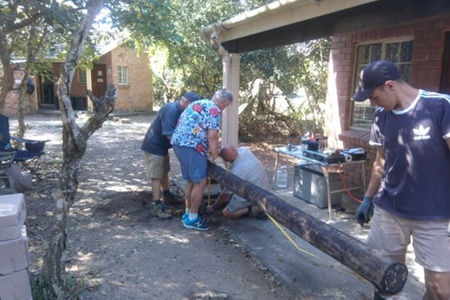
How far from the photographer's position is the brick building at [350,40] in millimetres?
3533

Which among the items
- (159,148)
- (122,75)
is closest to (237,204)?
(159,148)

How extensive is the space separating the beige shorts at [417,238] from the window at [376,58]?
3.23 meters

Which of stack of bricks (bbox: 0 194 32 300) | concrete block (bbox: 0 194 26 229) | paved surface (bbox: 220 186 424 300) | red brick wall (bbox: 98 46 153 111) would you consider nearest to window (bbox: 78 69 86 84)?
red brick wall (bbox: 98 46 153 111)

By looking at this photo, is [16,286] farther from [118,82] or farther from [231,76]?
[118,82]

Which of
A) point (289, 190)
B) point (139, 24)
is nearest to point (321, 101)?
point (289, 190)

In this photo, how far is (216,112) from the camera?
14.8ft

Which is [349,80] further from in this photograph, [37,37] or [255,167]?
[37,37]

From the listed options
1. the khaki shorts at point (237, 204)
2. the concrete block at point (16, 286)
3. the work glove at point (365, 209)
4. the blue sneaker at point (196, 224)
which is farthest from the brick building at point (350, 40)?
the concrete block at point (16, 286)

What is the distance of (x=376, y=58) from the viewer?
547 cm

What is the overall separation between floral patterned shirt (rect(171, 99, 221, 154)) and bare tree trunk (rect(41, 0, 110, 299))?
153cm

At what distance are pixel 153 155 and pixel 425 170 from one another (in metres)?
3.60

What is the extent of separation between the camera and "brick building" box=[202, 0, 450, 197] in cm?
353

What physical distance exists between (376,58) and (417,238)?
3.78 m

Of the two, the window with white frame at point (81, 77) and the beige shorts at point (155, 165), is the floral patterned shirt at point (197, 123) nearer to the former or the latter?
the beige shorts at point (155, 165)
